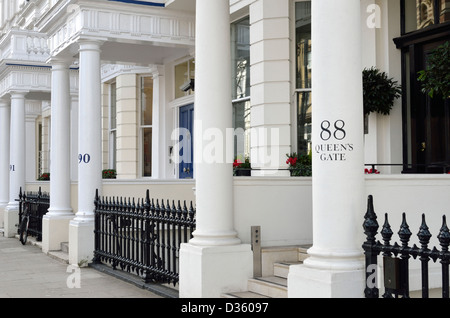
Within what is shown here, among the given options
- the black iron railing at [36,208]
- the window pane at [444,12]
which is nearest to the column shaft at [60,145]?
the black iron railing at [36,208]

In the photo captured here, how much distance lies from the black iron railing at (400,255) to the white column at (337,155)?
6.0 inches

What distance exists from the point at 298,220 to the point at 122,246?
144 inches

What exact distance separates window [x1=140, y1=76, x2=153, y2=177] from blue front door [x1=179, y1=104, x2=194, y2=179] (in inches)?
77.8

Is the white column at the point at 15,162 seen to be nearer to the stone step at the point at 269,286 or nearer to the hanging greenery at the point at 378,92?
the hanging greenery at the point at 378,92

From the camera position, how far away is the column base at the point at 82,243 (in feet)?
34.9

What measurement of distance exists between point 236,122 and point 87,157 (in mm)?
3063

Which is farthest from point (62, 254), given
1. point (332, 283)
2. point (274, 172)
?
point (332, 283)

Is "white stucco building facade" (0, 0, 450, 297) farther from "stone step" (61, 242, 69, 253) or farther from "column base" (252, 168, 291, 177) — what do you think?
"stone step" (61, 242, 69, 253)

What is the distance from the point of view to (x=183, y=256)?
717cm

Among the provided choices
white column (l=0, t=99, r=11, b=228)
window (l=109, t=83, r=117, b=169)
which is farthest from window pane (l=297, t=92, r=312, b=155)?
white column (l=0, t=99, r=11, b=228)

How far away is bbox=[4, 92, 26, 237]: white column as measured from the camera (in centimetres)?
1669

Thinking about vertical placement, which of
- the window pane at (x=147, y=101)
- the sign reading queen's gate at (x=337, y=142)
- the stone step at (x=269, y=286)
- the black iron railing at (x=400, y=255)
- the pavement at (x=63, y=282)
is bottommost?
the pavement at (x=63, y=282)

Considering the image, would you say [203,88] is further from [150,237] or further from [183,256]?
[150,237]

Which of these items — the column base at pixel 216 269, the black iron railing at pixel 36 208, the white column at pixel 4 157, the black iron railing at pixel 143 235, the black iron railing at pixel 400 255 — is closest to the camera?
the black iron railing at pixel 400 255
